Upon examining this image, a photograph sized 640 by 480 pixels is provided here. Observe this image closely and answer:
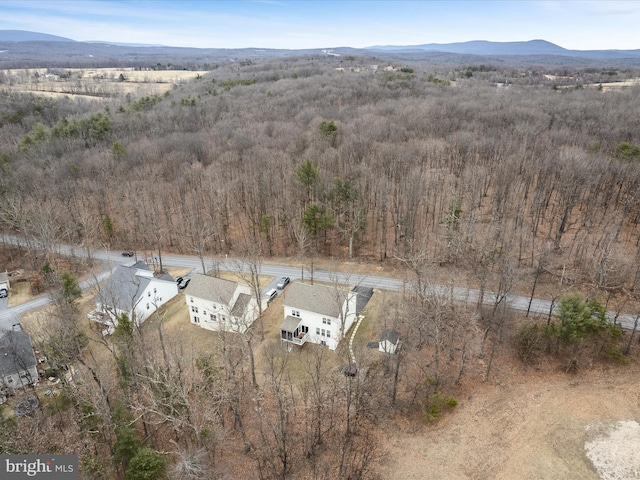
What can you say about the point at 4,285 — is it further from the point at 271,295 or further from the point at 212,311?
the point at 271,295

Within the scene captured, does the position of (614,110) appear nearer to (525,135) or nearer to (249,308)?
(525,135)

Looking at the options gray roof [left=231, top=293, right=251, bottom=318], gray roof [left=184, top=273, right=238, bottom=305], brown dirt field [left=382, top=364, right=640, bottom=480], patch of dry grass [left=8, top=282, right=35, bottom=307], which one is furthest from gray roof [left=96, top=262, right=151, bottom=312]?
brown dirt field [left=382, top=364, right=640, bottom=480]

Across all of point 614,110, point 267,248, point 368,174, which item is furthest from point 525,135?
point 267,248

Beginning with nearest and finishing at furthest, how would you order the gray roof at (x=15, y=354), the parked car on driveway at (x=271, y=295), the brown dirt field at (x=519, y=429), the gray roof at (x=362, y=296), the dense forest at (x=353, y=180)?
the brown dirt field at (x=519, y=429)
the gray roof at (x=15, y=354)
the gray roof at (x=362, y=296)
the parked car on driveway at (x=271, y=295)
the dense forest at (x=353, y=180)

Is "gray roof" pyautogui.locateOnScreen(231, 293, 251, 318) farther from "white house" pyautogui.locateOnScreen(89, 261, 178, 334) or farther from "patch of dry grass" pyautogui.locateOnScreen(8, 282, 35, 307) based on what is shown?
"patch of dry grass" pyautogui.locateOnScreen(8, 282, 35, 307)

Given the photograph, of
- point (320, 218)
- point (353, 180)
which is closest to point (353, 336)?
point (320, 218)

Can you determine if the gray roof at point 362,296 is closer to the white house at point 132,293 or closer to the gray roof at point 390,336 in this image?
the gray roof at point 390,336

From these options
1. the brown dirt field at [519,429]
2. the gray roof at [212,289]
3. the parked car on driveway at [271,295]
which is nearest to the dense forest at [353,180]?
the parked car on driveway at [271,295]
